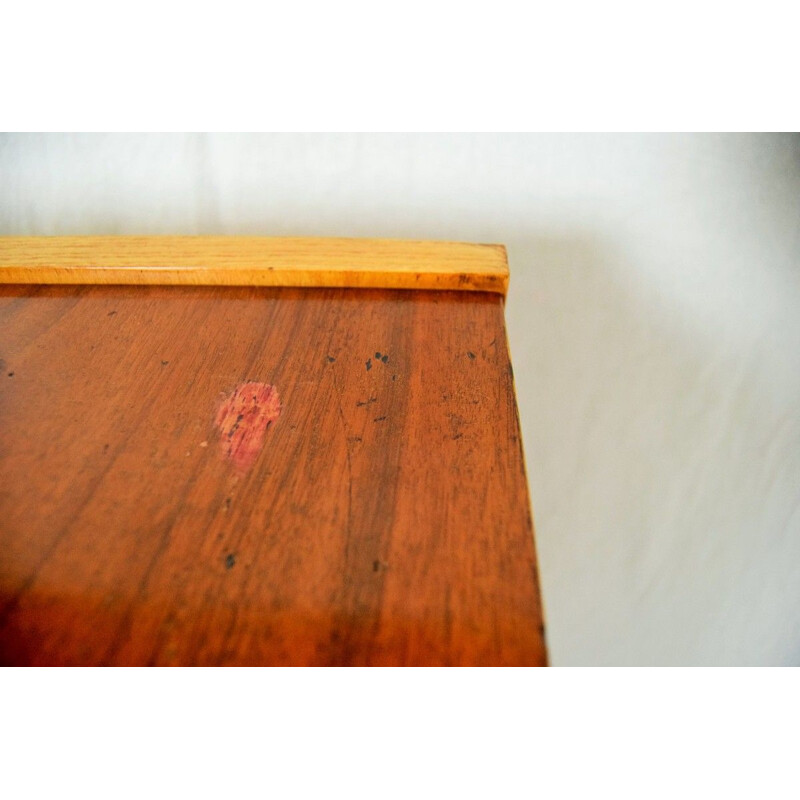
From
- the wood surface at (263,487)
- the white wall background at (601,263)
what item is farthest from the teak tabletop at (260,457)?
the white wall background at (601,263)

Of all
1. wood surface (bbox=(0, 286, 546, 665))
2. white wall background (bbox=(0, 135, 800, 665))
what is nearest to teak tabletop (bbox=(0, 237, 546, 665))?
wood surface (bbox=(0, 286, 546, 665))

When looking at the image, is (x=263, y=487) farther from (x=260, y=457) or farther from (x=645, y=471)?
(x=645, y=471)

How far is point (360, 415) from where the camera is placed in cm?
36

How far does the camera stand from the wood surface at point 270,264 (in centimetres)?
48

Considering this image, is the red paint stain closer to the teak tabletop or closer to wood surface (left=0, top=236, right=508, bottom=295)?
the teak tabletop

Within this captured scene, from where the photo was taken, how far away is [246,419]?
0.36 meters

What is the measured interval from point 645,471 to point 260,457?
543 mm

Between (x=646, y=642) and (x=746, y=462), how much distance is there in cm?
29

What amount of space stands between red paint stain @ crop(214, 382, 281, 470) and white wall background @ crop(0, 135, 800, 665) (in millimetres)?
304

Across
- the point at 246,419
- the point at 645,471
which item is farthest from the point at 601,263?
the point at 246,419

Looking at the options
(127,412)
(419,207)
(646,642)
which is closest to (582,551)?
(646,642)

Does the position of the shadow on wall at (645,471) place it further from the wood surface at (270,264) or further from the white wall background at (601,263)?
the wood surface at (270,264)

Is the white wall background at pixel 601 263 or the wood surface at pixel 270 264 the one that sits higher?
the white wall background at pixel 601 263

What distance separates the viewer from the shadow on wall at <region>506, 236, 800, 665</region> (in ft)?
2.16
